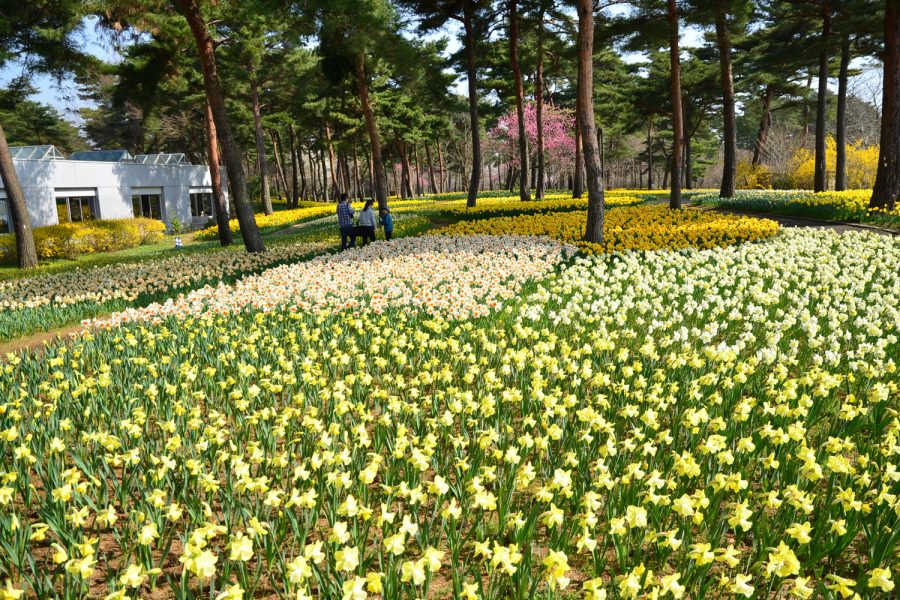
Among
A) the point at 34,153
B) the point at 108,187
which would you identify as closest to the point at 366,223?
the point at 34,153

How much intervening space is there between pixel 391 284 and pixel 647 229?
7270 millimetres

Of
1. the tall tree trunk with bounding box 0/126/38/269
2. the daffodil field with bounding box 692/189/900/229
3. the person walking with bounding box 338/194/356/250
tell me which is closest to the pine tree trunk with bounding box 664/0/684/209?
the daffodil field with bounding box 692/189/900/229

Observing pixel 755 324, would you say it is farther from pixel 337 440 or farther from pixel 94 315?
pixel 94 315

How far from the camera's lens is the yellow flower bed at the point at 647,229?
37.2 ft

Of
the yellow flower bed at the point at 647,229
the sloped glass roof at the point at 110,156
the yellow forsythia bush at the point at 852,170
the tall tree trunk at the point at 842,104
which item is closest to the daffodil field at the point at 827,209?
the yellow flower bed at the point at 647,229

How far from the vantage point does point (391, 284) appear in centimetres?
824

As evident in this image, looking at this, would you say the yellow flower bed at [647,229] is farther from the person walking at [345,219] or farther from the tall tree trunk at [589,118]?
the person walking at [345,219]

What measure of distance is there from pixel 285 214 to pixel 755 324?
32.5m

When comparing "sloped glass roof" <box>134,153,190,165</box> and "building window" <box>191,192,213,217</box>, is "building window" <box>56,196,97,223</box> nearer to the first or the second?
"sloped glass roof" <box>134,153,190,165</box>

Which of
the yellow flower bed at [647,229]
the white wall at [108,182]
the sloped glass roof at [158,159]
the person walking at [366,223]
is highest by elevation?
the sloped glass roof at [158,159]

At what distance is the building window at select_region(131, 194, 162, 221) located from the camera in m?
35.5

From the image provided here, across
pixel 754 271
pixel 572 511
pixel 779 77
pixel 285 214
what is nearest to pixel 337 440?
pixel 572 511

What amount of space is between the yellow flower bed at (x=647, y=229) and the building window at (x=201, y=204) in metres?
31.6

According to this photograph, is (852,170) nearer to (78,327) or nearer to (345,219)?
(345,219)
